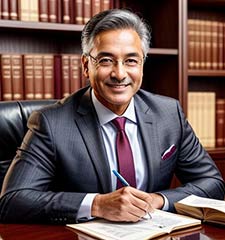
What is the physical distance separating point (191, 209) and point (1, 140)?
0.84 metres

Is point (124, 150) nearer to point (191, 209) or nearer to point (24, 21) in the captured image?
point (191, 209)

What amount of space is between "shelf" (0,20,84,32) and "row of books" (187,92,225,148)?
34.1 inches

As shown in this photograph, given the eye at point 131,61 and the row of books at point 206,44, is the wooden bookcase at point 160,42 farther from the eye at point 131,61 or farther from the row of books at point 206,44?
the eye at point 131,61

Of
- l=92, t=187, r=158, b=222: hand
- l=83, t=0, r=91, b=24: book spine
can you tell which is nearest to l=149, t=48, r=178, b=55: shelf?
l=83, t=0, r=91, b=24: book spine

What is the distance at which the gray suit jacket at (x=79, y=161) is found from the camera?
4.58ft

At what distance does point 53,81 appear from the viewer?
2488 mm

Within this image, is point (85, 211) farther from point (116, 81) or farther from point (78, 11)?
point (78, 11)

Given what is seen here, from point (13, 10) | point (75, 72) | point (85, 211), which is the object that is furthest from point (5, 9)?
point (85, 211)

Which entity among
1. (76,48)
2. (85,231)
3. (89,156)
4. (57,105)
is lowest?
(85,231)

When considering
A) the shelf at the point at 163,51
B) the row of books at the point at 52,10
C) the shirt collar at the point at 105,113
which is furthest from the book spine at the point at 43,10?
the shirt collar at the point at 105,113

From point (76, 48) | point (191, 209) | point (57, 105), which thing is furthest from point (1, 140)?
point (76, 48)

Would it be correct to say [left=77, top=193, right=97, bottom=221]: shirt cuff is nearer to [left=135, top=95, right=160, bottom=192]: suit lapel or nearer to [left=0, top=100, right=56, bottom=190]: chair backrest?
[left=135, top=95, right=160, bottom=192]: suit lapel

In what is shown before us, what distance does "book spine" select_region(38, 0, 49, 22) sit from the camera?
240 cm

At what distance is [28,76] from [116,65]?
36.0 inches
